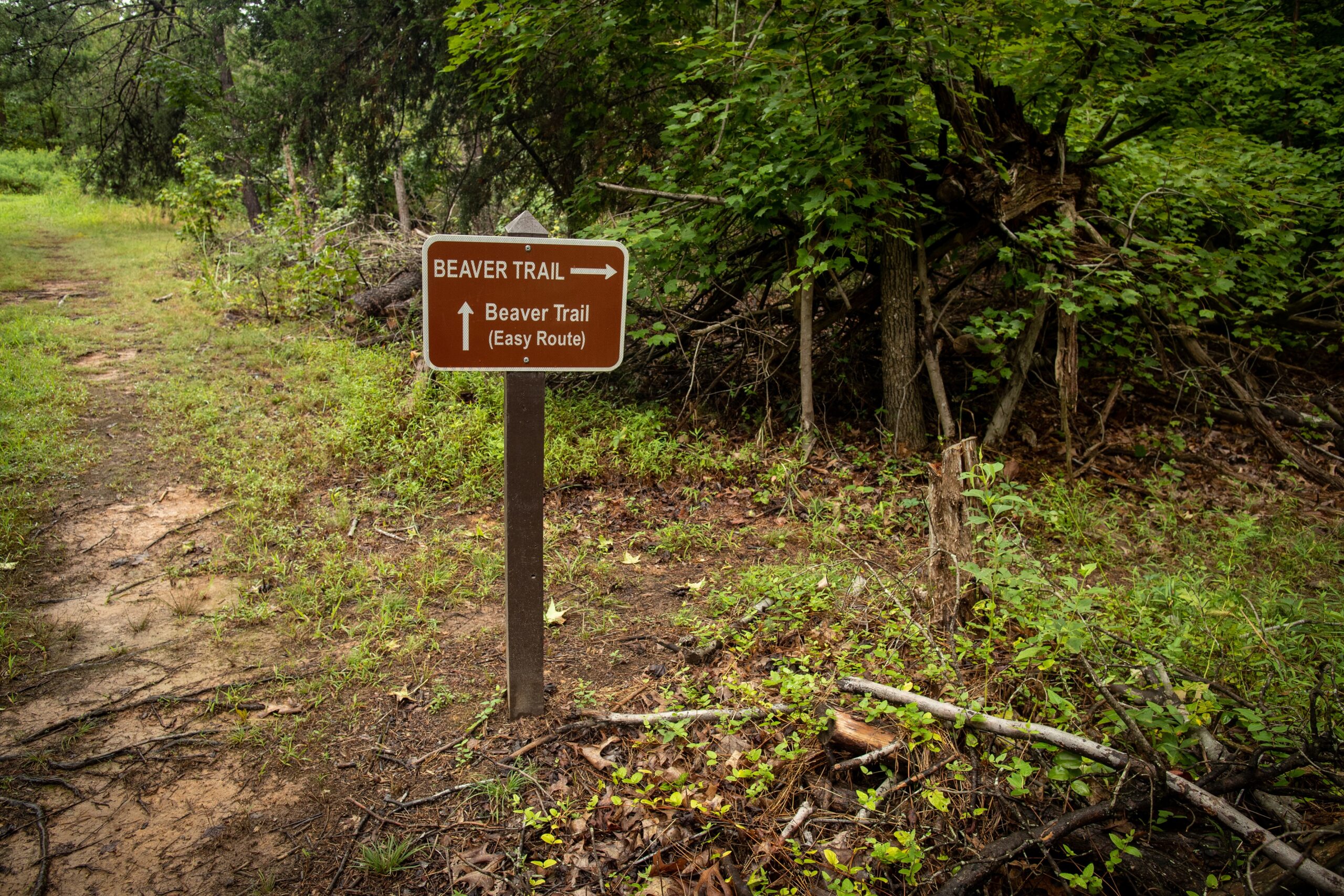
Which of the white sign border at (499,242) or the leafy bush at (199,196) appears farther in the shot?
the leafy bush at (199,196)

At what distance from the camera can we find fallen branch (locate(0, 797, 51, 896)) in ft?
7.36

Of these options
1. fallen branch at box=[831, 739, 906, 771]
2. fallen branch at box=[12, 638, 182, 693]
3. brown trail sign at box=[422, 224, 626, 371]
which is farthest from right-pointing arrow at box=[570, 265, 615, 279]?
fallen branch at box=[12, 638, 182, 693]

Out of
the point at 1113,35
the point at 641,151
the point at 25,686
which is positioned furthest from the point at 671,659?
the point at 641,151

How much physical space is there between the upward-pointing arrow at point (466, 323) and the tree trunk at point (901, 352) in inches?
176

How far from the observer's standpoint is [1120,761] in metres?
2.12

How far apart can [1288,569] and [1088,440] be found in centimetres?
219

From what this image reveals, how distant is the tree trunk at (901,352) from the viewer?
242 inches

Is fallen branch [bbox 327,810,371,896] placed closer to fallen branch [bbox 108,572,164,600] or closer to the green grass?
the green grass

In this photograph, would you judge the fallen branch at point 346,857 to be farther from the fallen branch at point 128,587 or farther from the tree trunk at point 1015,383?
the tree trunk at point 1015,383

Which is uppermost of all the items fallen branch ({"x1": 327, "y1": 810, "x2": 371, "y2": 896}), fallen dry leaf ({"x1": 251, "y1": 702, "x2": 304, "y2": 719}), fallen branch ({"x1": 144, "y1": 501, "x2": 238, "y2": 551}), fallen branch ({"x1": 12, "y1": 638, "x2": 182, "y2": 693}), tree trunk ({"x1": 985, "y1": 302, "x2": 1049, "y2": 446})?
tree trunk ({"x1": 985, "y1": 302, "x2": 1049, "y2": 446})

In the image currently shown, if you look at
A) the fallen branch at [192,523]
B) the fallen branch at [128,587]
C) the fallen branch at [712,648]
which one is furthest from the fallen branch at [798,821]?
the fallen branch at [192,523]

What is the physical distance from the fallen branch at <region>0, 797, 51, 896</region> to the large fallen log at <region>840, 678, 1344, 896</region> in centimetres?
271

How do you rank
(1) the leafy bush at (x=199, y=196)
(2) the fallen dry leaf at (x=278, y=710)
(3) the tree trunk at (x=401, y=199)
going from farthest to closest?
(3) the tree trunk at (x=401, y=199)
(1) the leafy bush at (x=199, y=196)
(2) the fallen dry leaf at (x=278, y=710)

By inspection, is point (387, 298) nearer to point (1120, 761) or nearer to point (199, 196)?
point (199, 196)
